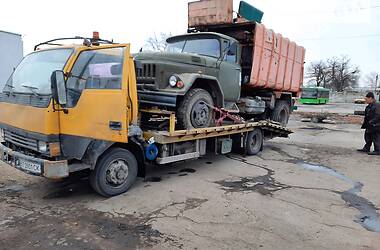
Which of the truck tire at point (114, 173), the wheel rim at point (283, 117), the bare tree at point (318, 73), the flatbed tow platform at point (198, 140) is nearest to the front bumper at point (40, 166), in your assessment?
the truck tire at point (114, 173)

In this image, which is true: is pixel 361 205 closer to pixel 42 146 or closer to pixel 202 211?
pixel 202 211

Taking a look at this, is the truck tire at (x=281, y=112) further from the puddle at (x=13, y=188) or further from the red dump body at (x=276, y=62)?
the puddle at (x=13, y=188)

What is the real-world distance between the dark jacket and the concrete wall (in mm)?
14507

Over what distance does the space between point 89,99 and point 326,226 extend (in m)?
3.68

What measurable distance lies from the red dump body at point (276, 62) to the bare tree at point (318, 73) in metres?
78.6

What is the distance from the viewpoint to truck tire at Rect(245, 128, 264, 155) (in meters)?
8.94

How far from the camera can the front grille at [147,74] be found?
624cm

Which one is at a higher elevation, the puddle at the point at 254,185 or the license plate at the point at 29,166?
the license plate at the point at 29,166

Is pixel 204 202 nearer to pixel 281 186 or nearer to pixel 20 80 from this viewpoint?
pixel 281 186

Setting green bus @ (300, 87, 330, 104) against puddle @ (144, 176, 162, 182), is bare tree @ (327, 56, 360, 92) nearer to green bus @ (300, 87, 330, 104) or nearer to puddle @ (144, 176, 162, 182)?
green bus @ (300, 87, 330, 104)

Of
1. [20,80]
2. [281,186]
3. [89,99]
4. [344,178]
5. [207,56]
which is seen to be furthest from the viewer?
[207,56]

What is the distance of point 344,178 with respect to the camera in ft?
22.9

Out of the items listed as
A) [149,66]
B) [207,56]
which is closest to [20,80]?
[149,66]

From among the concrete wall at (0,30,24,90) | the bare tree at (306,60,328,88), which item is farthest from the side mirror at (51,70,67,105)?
the bare tree at (306,60,328,88)
